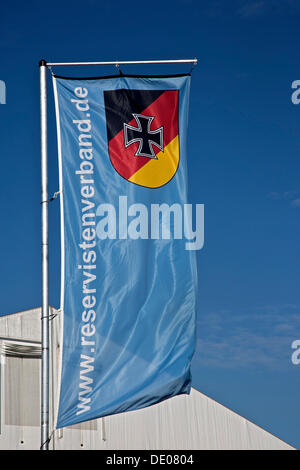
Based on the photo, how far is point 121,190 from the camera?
13.3 m

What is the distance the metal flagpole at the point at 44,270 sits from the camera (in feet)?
41.1

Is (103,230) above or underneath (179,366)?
above

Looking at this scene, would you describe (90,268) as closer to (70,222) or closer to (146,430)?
(70,222)

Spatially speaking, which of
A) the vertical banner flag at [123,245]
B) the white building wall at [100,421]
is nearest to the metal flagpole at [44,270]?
the vertical banner flag at [123,245]

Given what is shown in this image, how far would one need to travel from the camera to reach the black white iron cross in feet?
44.6

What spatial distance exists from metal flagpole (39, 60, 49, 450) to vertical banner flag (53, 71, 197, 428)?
29 cm

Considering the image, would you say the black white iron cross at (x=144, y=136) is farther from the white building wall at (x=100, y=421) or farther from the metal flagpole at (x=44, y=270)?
the white building wall at (x=100, y=421)

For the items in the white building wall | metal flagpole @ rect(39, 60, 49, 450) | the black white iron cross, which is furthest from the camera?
the white building wall

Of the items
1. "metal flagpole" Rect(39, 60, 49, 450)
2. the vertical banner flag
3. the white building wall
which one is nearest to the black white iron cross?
the vertical banner flag

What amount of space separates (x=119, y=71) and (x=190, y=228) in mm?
2834

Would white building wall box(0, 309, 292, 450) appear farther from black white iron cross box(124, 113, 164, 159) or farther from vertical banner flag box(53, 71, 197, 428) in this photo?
black white iron cross box(124, 113, 164, 159)

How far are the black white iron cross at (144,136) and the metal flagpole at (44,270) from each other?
1309 mm
